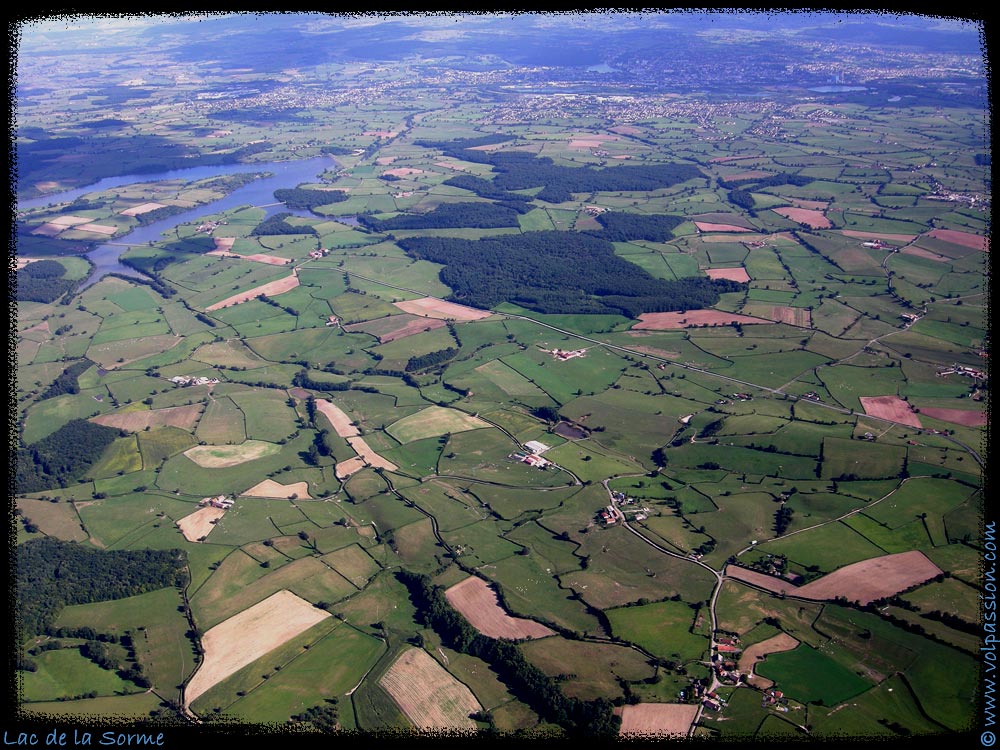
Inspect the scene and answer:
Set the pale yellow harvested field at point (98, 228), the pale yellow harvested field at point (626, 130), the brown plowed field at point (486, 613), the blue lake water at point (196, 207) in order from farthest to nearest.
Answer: the pale yellow harvested field at point (626, 130), the pale yellow harvested field at point (98, 228), the blue lake water at point (196, 207), the brown plowed field at point (486, 613)

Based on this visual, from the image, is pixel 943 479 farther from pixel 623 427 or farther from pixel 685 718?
pixel 685 718

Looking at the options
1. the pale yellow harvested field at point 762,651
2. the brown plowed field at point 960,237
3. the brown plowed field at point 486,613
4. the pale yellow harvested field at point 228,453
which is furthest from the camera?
the brown plowed field at point 960,237

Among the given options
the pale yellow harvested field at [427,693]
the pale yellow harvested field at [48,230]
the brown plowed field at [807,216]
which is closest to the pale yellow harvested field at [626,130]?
the brown plowed field at [807,216]

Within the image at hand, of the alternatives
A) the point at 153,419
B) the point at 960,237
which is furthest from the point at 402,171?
the point at 960,237

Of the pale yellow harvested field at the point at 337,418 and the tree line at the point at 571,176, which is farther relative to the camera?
the tree line at the point at 571,176

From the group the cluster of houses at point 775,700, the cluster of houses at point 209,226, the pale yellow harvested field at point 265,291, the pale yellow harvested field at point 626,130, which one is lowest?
the cluster of houses at point 775,700

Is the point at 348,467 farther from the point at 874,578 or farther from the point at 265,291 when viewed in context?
the point at 265,291

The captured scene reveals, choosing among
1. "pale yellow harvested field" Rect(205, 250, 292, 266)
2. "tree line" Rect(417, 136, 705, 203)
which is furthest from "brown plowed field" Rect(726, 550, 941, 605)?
"tree line" Rect(417, 136, 705, 203)

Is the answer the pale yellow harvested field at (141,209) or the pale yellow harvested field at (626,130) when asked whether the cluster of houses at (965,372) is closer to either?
the pale yellow harvested field at (141,209)
